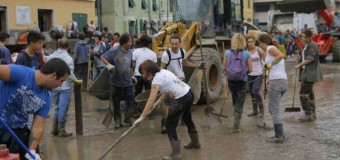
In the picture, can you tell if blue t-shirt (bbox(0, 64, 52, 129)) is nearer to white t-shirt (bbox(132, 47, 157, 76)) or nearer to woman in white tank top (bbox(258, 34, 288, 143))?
woman in white tank top (bbox(258, 34, 288, 143))

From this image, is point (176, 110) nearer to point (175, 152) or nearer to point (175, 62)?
point (175, 152)

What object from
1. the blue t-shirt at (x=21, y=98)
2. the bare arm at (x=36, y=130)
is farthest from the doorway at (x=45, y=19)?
the bare arm at (x=36, y=130)

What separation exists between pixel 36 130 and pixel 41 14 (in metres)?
19.9

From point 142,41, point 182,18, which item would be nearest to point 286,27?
point 182,18

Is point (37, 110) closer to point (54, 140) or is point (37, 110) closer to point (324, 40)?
point (54, 140)

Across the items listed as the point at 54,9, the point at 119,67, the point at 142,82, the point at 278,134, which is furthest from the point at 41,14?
the point at 278,134

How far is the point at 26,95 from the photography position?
13.3 feet

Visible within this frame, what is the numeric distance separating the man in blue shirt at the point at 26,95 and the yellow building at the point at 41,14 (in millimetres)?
16097

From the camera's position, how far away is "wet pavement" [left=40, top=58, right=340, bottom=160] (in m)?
6.74

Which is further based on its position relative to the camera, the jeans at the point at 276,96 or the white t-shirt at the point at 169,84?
the jeans at the point at 276,96

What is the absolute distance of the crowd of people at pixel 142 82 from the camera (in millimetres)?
4055

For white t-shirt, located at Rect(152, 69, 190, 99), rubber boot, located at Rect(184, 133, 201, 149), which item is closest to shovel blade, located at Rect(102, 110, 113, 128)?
rubber boot, located at Rect(184, 133, 201, 149)

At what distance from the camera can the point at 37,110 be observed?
4137 mm

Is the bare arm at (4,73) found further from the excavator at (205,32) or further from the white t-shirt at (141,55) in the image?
the excavator at (205,32)
